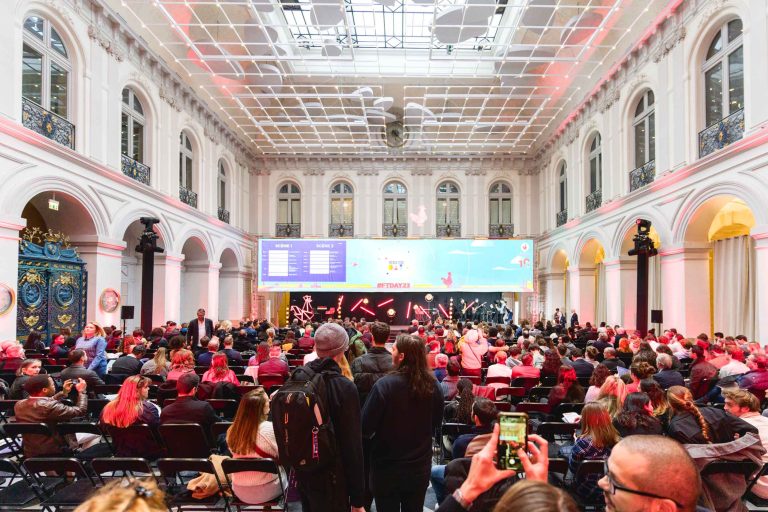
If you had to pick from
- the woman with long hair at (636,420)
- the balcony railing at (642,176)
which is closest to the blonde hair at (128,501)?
the woman with long hair at (636,420)

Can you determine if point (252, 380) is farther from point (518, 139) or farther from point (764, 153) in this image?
point (518, 139)

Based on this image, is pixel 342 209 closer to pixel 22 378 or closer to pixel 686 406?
pixel 22 378

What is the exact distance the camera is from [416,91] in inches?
690

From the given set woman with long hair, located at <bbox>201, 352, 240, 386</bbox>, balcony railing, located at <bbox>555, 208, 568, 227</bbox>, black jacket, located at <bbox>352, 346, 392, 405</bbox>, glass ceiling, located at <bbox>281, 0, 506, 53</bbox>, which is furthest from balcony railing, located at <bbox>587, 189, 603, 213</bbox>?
black jacket, located at <bbox>352, 346, 392, 405</bbox>

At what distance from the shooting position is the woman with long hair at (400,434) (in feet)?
9.50

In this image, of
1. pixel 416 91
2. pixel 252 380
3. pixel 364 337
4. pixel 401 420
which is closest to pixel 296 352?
pixel 364 337

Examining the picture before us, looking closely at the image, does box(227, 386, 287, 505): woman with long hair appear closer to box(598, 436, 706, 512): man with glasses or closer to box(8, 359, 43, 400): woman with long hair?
box(598, 436, 706, 512): man with glasses

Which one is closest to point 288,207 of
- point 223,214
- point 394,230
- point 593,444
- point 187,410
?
point 223,214

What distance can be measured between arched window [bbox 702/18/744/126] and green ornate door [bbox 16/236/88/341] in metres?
13.7

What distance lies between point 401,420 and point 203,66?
1376cm

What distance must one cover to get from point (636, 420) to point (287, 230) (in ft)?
67.3

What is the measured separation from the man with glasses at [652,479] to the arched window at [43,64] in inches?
448

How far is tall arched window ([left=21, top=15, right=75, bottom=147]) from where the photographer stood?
31.4 feet

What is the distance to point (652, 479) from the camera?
142 centimetres
